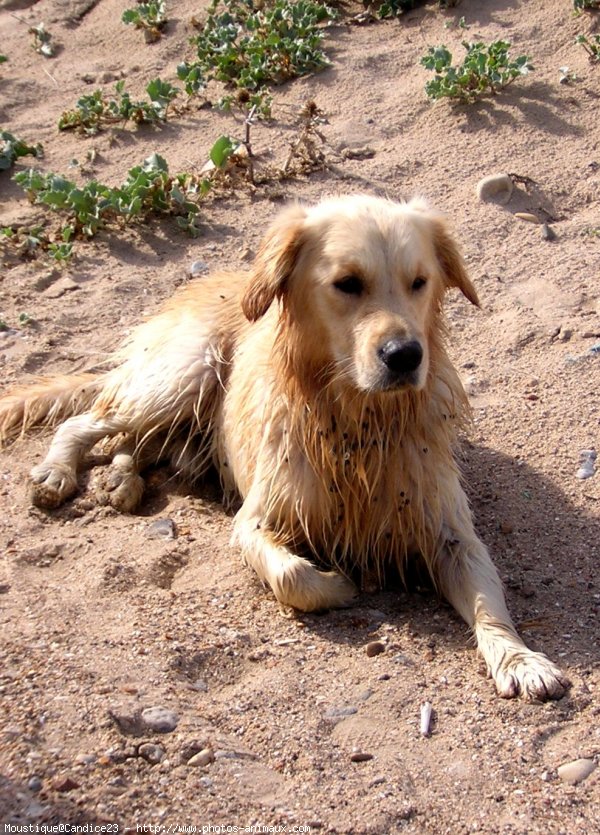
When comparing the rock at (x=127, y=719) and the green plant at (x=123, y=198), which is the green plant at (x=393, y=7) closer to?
the green plant at (x=123, y=198)

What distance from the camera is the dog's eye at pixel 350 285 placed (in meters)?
4.39

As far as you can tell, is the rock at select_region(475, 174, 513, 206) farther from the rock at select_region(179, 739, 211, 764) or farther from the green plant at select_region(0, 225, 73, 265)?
the rock at select_region(179, 739, 211, 764)

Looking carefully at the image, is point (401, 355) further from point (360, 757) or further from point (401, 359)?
point (360, 757)

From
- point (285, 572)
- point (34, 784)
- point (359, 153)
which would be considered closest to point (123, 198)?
point (359, 153)

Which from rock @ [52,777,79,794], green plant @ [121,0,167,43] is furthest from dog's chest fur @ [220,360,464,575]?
green plant @ [121,0,167,43]

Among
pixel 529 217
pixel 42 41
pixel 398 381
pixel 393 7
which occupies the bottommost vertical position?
pixel 398 381

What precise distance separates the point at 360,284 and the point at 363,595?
1332 millimetres

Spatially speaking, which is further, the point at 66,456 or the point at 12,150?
the point at 12,150

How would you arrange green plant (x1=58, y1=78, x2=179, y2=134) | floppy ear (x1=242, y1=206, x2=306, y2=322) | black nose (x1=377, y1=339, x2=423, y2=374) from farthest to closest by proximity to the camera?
green plant (x1=58, y1=78, x2=179, y2=134) → floppy ear (x1=242, y1=206, x2=306, y2=322) → black nose (x1=377, y1=339, x2=423, y2=374)

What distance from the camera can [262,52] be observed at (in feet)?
29.6

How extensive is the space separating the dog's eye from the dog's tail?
7.05ft

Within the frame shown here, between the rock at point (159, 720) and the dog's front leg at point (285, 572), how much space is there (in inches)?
36.4

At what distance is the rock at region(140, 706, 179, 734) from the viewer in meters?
3.57

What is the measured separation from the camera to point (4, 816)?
120 inches
